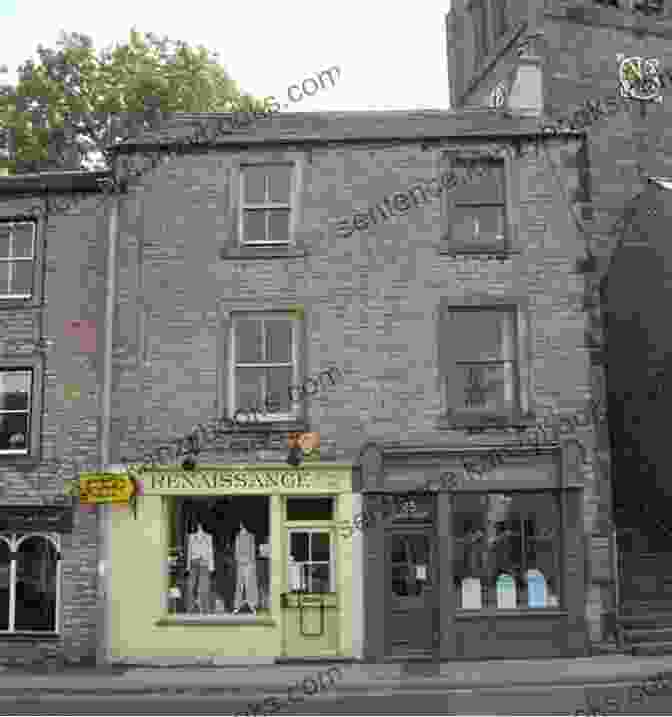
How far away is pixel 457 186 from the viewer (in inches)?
717

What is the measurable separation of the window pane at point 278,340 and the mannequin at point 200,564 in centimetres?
341

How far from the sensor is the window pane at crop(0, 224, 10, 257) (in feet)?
60.1

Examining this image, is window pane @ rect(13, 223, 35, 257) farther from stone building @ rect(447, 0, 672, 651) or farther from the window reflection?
stone building @ rect(447, 0, 672, 651)

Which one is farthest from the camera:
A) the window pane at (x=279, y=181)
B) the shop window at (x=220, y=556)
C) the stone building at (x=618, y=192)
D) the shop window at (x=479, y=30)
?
the shop window at (x=479, y=30)

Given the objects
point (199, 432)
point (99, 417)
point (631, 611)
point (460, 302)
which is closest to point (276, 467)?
point (199, 432)

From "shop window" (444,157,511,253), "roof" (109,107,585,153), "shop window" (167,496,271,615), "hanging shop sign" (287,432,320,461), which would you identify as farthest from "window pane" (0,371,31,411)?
"shop window" (444,157,511,253)

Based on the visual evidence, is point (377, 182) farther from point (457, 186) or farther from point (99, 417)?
point (99, 417)

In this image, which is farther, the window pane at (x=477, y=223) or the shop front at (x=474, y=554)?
the window pane at (x=477, y=223)

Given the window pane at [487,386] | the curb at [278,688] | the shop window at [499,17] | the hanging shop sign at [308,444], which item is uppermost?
the shop window at [499,17]

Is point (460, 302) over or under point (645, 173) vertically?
under

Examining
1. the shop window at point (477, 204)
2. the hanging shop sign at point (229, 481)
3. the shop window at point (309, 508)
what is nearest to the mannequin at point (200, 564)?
the hanging shop sign at point (229, 481)

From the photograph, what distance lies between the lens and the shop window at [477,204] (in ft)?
59.4

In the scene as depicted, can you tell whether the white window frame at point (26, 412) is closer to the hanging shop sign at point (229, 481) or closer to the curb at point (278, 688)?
the hanging shop sign at point (229, 481)

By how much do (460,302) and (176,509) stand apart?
650 cm
